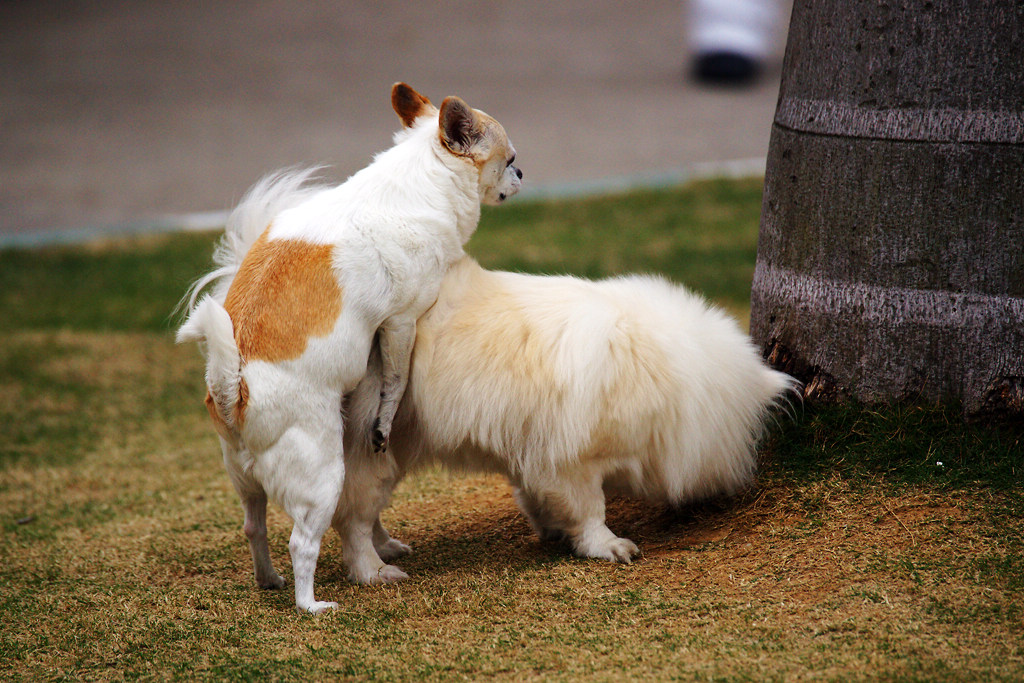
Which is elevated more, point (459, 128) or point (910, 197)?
point (459, 128)

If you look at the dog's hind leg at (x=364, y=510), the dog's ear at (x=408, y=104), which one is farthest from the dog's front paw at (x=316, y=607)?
the dog's ear at (x=408, y=104)

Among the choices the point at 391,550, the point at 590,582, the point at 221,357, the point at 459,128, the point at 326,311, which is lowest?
the point at 391,550

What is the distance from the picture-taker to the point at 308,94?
45.8ft

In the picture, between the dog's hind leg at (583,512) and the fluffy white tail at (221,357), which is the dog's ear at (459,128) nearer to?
the fluffy white tail at (221,357)

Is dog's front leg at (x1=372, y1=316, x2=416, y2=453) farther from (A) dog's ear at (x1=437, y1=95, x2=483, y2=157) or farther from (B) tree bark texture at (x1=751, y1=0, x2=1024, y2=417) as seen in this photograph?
(B) tree bark texture at (x1=751, y1=0, x2=1024, y2=417)

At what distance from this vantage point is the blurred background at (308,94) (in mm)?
10664

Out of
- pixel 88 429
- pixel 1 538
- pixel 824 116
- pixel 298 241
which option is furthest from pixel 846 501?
pixel 88 429

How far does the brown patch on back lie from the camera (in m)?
3.01

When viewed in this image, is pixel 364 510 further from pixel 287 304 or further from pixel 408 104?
pixel 408 104

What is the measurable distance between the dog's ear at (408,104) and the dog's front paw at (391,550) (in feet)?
4.83

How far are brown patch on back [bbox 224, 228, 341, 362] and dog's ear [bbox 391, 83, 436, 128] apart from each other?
61 cm

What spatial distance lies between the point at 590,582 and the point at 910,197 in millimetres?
1562

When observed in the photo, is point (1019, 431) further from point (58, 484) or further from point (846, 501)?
point (58, 484)

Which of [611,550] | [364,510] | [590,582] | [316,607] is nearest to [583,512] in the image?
[611,550]
